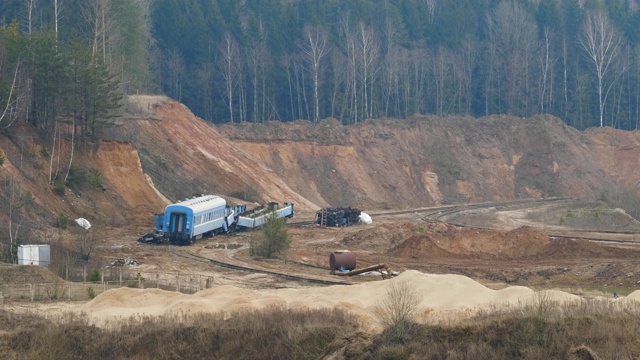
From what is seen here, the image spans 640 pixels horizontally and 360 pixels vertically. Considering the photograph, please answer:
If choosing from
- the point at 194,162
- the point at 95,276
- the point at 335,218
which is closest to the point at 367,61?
the point at 194,162

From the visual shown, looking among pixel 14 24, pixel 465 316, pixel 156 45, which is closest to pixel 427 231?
pixel 14 24

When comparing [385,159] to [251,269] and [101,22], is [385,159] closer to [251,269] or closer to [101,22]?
[101,22]

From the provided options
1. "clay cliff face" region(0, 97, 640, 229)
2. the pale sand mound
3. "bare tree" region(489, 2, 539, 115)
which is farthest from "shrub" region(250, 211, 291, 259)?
"bare tree" region(489, 2, 539, 115)

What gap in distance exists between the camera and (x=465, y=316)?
25969 millimetres

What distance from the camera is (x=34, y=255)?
43.6 meters

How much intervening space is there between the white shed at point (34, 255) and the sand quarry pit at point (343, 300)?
12.3 metres

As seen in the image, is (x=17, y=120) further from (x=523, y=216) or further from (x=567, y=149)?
(x=567, y=149)

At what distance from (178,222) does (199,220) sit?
4.37ft

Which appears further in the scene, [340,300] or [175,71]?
[175,71]

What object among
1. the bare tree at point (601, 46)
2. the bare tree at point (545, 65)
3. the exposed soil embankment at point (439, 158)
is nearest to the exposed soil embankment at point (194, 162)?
the exposed soil embankment at point (439, 158)

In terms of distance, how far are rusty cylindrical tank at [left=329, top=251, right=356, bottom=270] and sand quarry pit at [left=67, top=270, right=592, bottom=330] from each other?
10359 millimetres

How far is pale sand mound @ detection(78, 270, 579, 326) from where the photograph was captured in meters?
28.7

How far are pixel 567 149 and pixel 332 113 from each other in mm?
24278

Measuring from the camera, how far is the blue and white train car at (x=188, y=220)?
184 feet
